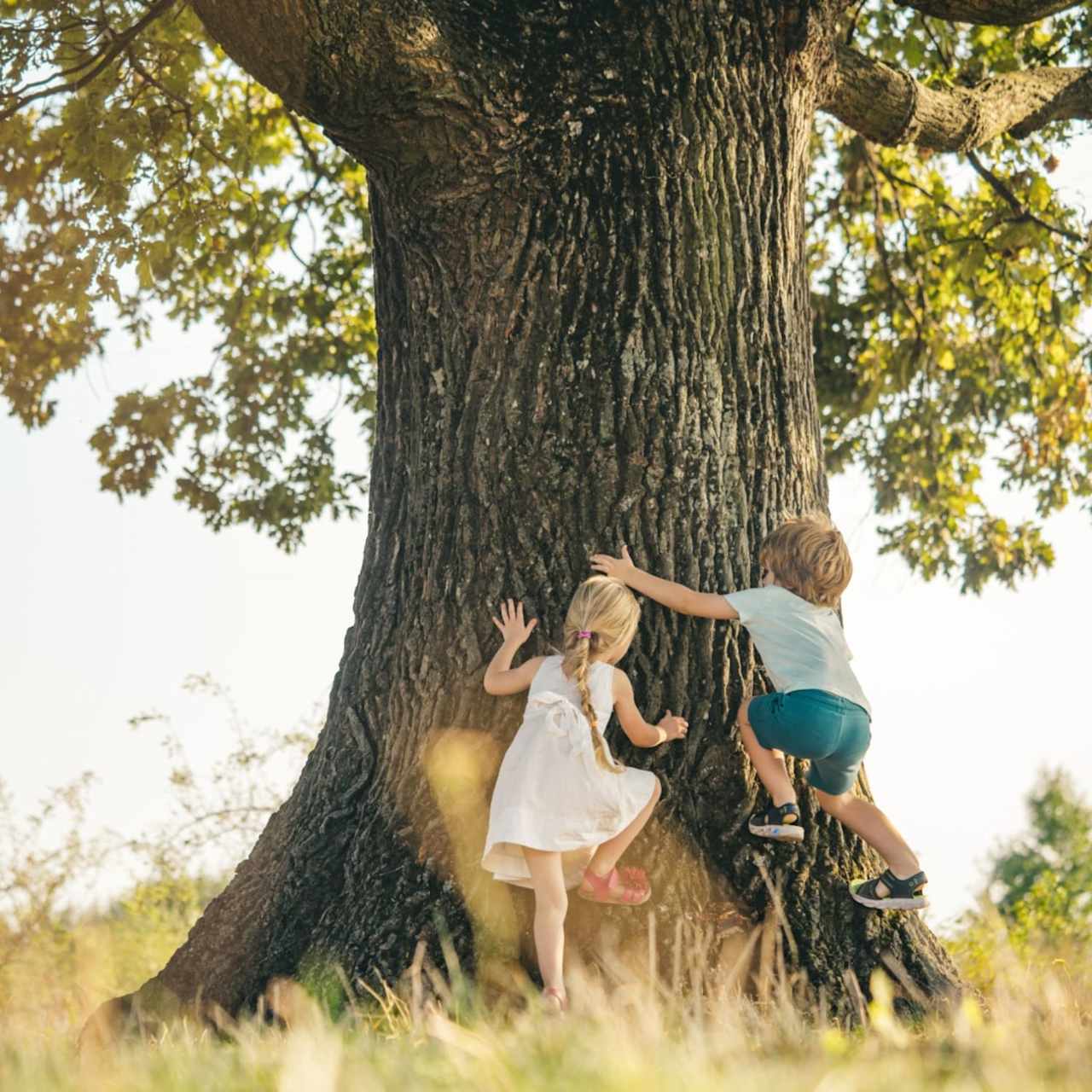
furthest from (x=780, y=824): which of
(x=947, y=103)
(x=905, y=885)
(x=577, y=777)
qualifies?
(x=947, y=103)

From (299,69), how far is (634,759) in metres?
3.21

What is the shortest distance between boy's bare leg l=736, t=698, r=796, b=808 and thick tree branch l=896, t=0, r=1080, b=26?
13.3 ft

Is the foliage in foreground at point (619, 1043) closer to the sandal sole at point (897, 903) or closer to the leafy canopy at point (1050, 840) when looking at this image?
the sandal sole at point (897, 903)

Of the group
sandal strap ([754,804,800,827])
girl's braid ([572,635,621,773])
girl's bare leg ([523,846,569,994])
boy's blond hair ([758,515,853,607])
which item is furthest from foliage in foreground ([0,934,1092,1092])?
boy's blond hair ([758,515,853,607])

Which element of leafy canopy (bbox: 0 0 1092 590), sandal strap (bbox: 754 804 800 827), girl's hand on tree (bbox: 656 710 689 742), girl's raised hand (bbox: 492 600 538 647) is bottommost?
sandal strap (bbox: 754 804 800 827)

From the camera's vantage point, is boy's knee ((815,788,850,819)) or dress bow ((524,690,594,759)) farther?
boy's knee ((815,788,850,819))

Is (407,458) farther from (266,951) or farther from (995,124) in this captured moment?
(995,124)

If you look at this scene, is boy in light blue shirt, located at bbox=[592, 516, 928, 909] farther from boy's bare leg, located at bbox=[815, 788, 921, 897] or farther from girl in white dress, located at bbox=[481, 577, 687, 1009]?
girl in white dress, located at bbox=[481, 577, 687, 1009]

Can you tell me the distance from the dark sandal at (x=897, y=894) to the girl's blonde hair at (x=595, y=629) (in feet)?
3.89

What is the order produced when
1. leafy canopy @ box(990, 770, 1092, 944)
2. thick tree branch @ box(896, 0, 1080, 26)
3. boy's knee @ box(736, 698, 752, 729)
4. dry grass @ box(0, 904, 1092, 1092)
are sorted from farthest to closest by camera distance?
leafy canopy @ box(990, 770, 1092, 944) → thick tree branch @ box(896, 0, 1080, 26) → boy's knee @ box(736, 698, 752, 729) → dry grass @ box(0, 904, 1092, 1092)


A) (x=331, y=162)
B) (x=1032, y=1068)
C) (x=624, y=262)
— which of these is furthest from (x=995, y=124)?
(x=1032, y=1068)

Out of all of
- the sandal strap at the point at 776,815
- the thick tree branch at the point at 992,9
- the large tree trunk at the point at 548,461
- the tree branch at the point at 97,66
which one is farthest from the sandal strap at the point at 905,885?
the tree branch at the point at 97,66

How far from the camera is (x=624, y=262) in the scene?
5.94 metres

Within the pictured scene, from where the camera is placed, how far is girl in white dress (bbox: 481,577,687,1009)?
5.34 metres
